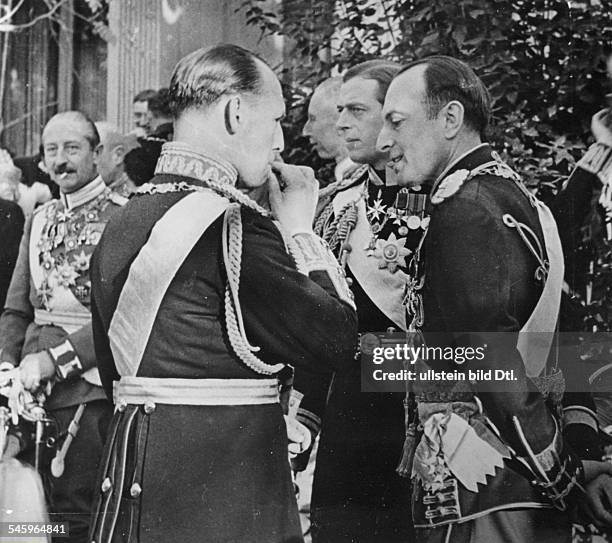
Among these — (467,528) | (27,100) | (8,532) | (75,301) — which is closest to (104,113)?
(27,100)

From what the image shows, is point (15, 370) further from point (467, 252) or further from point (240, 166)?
point (467, 252)

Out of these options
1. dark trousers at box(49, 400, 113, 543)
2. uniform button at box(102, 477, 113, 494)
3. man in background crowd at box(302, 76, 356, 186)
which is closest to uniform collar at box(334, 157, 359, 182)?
man in background crowd at box(302, 76, 356, 186)

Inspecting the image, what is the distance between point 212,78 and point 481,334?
797 mm

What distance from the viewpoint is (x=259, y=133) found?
2.01 m

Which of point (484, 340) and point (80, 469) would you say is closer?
point (484, 340)

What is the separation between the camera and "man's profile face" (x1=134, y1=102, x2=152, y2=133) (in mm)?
2477

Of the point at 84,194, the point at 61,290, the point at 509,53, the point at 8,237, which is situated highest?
the point at 509,53

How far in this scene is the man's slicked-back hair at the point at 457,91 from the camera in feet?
7.43

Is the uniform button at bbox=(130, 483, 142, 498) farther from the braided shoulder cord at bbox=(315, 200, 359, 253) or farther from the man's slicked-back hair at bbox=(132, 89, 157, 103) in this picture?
the man's slicked-back hair at bbox=(132, 89, 157, 103)

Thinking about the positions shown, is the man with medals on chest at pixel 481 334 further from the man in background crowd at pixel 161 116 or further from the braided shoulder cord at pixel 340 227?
the man in background crowd at pixel 161 116

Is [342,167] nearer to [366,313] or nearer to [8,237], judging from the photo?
[366,313]

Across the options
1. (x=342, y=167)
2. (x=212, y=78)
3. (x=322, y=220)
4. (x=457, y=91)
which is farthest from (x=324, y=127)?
(x=212, y=78)

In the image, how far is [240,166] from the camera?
1.99m

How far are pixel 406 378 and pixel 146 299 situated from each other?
0.72 m
